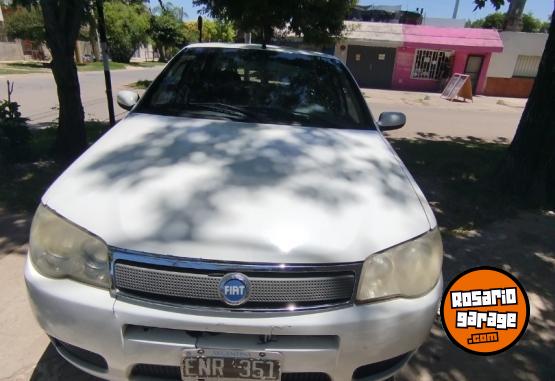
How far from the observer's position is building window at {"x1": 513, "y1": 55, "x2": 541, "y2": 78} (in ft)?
83.1

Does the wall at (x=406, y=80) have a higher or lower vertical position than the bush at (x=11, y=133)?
lower

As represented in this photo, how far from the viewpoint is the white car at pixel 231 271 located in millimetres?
1603

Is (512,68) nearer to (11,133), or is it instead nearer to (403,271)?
(11,133)

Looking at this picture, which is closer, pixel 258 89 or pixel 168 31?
pixel 258 89

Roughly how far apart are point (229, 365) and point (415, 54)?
1054 inches

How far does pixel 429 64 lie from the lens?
1016 inches

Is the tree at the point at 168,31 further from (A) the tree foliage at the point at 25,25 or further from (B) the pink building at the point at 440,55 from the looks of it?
(B) the pink building at the point at 440,55

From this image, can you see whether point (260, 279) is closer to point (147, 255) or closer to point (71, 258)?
point (147, 255)

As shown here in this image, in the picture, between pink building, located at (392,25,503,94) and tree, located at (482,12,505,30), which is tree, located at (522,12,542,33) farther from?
pink building, located at (392,25,503,94)

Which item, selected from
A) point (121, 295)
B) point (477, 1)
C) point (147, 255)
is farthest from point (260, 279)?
point (477, 1)

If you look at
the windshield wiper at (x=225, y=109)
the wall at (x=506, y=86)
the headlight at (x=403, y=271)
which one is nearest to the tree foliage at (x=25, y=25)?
the wall at (x=506, y=86)

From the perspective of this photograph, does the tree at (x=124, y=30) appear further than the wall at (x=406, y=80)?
Yes

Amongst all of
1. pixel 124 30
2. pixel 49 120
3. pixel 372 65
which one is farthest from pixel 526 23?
pixel 49 120

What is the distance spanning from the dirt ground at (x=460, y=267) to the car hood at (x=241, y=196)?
1049 mm
